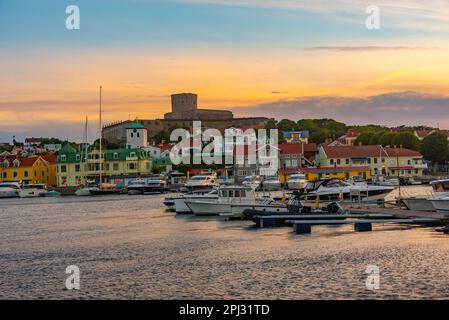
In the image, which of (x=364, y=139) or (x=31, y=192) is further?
(x=364, y=139)

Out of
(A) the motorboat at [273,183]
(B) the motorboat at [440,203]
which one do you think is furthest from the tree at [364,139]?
(B) the motorboat at [440,203]

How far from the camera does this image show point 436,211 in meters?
41.6

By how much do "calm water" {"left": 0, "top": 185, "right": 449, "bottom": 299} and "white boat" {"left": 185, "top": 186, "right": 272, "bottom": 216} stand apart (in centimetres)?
178

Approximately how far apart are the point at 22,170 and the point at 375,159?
187 ft

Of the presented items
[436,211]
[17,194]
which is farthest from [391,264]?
[17,194]

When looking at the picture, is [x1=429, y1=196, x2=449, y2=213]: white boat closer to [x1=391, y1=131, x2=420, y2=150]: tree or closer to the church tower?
A: [x1=391, y1=131, x2=420, y2=150]: tree

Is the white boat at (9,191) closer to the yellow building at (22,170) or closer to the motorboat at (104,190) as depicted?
the motorboat at (104,190)

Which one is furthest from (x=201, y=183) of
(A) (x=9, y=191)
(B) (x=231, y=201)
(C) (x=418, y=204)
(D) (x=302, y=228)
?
(D) (x=302, y=228)

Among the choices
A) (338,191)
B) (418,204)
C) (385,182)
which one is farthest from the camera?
(385,182)

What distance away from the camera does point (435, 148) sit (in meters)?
125

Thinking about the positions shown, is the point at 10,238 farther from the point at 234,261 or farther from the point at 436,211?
the point at 436,211

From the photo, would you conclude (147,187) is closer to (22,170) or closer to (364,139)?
(22,170)

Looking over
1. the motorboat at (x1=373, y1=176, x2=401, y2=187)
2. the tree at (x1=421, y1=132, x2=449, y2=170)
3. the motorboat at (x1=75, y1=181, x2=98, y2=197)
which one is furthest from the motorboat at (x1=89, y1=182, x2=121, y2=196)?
the tree at (x1=421, y1=132, x2=449, y2=170)
